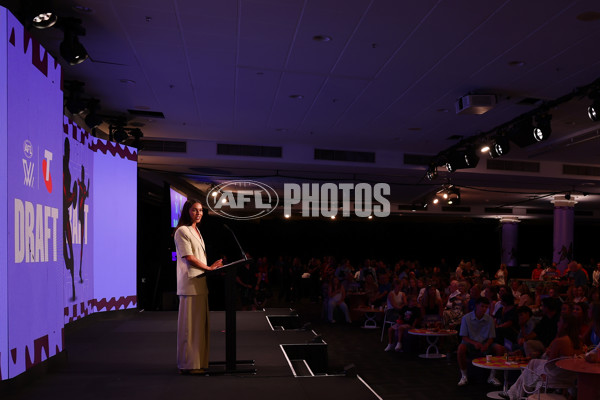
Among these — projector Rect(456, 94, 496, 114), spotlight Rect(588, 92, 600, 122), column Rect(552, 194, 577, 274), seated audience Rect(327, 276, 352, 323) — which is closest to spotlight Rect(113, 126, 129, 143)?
projector Rect(456, 94, 496, 114)

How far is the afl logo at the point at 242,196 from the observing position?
1456cm

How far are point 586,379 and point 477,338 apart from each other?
2.31 metres

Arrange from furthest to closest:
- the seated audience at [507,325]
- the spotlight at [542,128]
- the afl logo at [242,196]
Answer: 1. the afl logo at [242,196]
2. the spotlight at [542,128]
3. the seated audience at [507,325]

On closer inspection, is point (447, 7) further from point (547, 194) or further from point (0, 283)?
point (547, 194)

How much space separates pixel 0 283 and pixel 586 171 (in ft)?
37.3

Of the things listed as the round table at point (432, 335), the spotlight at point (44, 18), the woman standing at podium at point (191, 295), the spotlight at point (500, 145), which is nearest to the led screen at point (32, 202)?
the spotlight at point (44, 18)

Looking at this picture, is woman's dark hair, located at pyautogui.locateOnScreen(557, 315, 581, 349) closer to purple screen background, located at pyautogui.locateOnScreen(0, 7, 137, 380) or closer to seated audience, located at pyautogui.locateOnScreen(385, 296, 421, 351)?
seated audience, located at pyautogui.locateOnScreen(385, 296, 421, 351)

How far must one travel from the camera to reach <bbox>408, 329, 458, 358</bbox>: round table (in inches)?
290

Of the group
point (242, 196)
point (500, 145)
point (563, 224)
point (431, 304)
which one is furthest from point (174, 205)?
point (563, 224)

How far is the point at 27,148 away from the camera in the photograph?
12.6 ft

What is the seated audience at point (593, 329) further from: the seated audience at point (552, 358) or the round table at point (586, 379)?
the round table at point (586, 379)

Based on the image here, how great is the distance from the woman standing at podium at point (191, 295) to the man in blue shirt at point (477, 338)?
3.57 meters

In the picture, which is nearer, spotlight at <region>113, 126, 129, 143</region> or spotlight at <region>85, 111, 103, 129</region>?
spotlight at <region>85, 111, 103, 129</region>

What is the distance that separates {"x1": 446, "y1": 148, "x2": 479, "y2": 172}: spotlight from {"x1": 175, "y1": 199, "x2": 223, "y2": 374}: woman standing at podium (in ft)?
20.3
